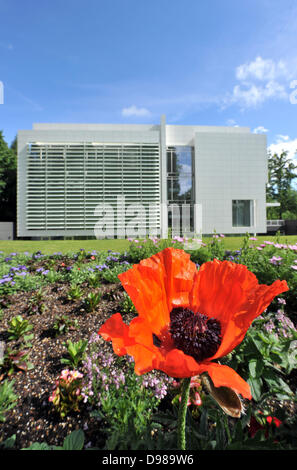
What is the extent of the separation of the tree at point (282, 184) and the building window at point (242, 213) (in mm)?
20478

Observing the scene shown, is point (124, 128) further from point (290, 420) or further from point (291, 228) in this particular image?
point (290, 420)

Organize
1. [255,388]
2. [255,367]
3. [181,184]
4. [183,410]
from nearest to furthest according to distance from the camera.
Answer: [183,410] < [255,388] < [255,367] < [181,184]

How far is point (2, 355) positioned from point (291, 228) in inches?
959

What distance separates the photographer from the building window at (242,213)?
19172 millimetres


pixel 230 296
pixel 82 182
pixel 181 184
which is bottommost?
pixel 230 296

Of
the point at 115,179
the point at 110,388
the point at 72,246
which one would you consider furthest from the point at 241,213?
the point at 110,388

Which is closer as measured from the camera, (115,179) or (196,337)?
(196,337)

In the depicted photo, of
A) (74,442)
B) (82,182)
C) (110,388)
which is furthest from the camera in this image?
(82,182)

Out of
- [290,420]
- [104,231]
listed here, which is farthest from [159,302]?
[104,231]

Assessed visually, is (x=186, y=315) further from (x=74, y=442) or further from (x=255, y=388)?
(x=255, y=388)

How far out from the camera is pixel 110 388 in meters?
1.77

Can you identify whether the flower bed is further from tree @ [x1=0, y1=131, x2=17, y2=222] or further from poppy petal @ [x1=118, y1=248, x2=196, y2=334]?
tree @ [x1=0, y1=131, x2=17, y2=222]

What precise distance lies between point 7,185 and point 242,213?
24.6m

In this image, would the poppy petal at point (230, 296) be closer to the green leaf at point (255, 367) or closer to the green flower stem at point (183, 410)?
the green flower stem at point (183, 410)
